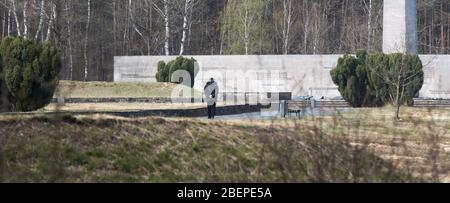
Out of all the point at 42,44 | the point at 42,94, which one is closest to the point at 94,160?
the point at 42,94

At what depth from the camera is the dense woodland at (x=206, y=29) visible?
60.7 m

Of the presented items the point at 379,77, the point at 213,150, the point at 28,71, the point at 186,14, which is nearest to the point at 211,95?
the point at 28,71

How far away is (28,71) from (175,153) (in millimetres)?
14651

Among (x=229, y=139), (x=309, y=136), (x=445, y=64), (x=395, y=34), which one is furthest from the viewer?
(x=445, y=64)

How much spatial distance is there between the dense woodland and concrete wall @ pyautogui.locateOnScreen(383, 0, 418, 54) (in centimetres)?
1379

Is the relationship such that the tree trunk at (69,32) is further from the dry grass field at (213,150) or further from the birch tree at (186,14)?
the dry grass field at (213,150)

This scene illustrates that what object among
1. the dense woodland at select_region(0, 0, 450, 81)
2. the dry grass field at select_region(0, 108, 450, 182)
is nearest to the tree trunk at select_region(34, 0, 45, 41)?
the dense woodland at select_region(0, 0, 450, 81)

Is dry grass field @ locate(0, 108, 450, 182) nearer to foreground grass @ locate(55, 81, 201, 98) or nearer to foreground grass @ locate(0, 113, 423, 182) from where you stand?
foreground grass @ locate(0, 113, 423, 182)

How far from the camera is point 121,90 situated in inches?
1623

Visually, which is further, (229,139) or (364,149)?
(229,139)

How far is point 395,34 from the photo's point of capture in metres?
43.4

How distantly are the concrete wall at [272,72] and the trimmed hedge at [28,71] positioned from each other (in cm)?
1905
